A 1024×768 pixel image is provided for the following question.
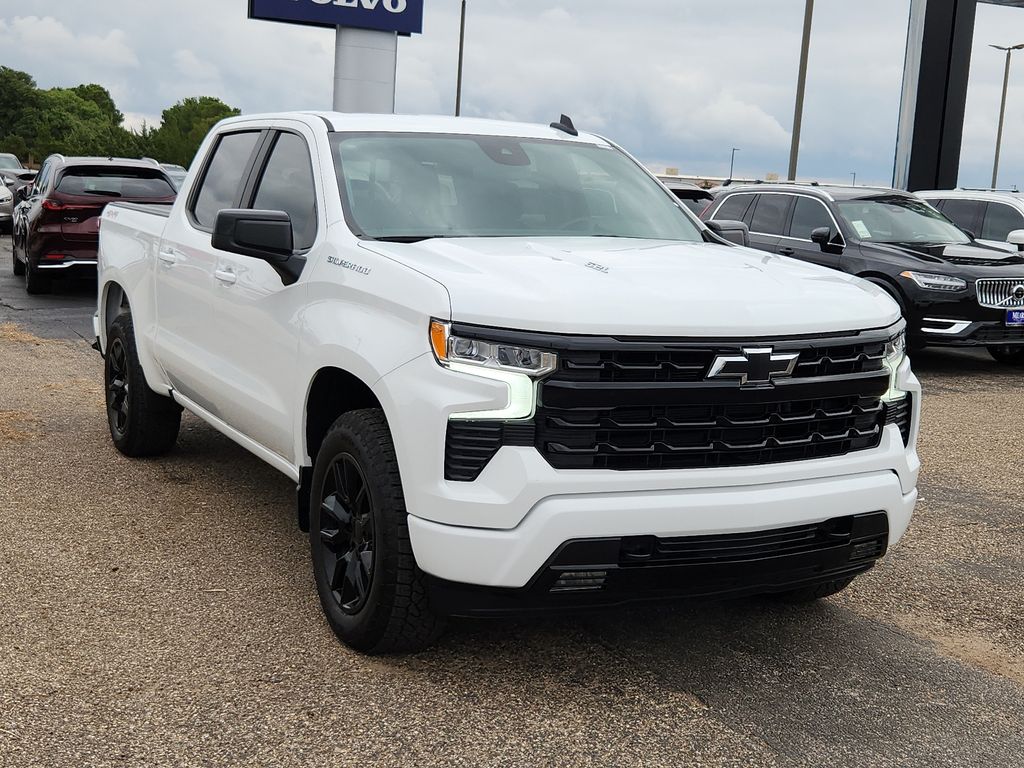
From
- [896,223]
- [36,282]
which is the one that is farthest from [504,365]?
[36,282]

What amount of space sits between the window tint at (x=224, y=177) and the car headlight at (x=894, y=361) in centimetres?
289

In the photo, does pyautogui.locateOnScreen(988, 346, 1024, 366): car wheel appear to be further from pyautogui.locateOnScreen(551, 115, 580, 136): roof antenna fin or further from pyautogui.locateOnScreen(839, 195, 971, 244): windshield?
pyautogui.locateOnScreen(551, 115, 580, 136): roof antenna fin

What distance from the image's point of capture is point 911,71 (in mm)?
19953

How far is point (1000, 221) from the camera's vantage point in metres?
13.7

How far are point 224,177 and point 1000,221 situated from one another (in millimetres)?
10778

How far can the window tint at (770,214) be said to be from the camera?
41.9 ft

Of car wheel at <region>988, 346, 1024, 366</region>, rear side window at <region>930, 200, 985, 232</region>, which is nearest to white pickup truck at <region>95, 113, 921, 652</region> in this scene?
car wheel at <region>988, 346, 1024, 366</region>

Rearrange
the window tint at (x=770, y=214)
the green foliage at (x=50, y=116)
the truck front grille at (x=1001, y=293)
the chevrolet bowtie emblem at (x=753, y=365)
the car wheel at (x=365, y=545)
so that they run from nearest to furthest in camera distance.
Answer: the chevrolet bowtie emblem at (x=753, y=365)
the car wheel at (x=365, y=545)
the truck front grille at (x=1001, y=293)
the window tint at (x=770, y=214)
the green foliage at (x=50, y=116)

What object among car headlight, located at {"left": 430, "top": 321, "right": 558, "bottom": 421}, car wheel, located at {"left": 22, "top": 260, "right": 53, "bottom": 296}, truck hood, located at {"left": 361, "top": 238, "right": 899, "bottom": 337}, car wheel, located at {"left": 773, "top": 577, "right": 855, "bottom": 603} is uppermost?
truck hood, located at {"left": 361, "top": 238, "right": 899, "bottom": 337}

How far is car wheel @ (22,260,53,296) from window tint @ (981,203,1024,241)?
11.4 m

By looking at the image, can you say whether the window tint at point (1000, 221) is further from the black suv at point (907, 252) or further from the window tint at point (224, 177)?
the window tint at point (224, 177)

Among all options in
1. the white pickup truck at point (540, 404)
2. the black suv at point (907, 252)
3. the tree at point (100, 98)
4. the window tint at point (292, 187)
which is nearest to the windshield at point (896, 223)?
the black suv at point (907, 252)

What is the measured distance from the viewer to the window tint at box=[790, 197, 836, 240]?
1234 cm

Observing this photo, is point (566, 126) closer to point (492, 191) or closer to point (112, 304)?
point (492, 191)
